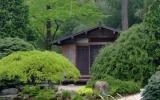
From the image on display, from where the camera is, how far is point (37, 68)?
18438mm

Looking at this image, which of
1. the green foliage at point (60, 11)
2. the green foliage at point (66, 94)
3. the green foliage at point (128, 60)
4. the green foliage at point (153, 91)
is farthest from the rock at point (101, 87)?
the green foliage at point (60, 11)

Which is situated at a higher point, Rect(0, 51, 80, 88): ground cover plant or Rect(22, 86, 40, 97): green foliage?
Rect(0, 51, 80, 88): ground cover plant

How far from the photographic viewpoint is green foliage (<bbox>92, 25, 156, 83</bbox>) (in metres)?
20.4

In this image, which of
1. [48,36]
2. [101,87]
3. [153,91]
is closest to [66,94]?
[101,87]

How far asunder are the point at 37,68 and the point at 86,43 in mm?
9680

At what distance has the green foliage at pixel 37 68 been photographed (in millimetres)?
18281

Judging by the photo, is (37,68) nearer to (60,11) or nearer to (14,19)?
(14,19)

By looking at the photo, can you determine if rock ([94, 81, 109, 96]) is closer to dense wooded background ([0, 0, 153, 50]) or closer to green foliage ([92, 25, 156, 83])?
green foliage ([92, 25, 156, 83])

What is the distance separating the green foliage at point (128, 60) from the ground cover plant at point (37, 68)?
238cm

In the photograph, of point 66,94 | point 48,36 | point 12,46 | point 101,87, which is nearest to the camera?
point 66,94

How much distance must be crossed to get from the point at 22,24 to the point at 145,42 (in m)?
9.05

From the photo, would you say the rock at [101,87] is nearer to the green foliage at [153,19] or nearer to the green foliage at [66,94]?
the green foliage at [66,94]

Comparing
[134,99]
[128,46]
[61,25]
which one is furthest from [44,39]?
[134,99]

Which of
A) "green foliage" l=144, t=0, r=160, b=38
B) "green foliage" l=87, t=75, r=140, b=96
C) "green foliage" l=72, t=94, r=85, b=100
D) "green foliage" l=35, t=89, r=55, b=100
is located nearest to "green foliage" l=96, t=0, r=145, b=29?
"green foliage" l=144, t=0, r=160, b=38
